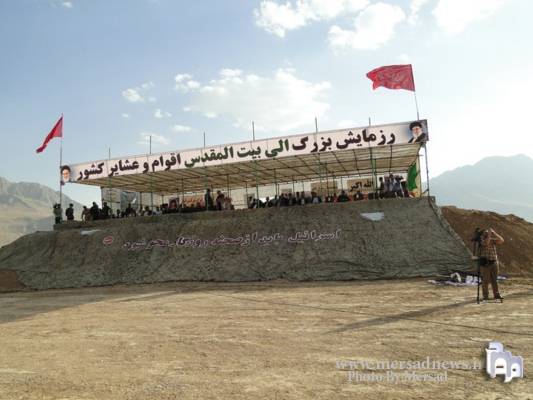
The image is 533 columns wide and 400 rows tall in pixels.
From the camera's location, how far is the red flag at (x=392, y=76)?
19250mm

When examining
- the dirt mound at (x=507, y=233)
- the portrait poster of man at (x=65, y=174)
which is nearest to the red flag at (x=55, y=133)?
the portrait poster of man at (x=65, y=174)

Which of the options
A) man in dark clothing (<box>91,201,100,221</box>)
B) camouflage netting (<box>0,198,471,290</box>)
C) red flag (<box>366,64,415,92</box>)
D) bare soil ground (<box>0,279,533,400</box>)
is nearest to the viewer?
bare soil ground (<box>0,279,533,400</box>)

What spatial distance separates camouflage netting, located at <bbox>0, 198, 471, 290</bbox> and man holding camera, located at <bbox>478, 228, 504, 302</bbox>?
4.45 metres

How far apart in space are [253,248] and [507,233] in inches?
430

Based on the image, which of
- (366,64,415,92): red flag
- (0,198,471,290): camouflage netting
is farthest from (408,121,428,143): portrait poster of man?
(0,198,471,290): camouflage netting

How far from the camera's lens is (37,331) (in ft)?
26.7

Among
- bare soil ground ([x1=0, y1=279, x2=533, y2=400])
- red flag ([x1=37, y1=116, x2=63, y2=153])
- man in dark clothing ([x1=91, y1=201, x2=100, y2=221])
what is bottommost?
bare soil ground ([x1=0, y1=279, x2=533, y2=400])

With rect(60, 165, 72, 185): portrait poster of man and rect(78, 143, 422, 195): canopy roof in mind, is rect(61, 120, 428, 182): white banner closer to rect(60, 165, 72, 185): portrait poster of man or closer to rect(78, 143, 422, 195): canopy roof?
rect(60, 165, 72, 185): portrait poster of man

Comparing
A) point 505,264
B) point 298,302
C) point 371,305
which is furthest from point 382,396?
point 505,264

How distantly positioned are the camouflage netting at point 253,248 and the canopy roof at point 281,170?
13.3ft

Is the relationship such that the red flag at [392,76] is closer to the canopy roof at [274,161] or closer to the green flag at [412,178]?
the canopy roof at [274,161]

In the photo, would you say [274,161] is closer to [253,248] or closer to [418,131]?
[253,248]

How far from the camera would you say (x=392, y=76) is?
19344 millimetres

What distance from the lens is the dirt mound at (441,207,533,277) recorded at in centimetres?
1382
